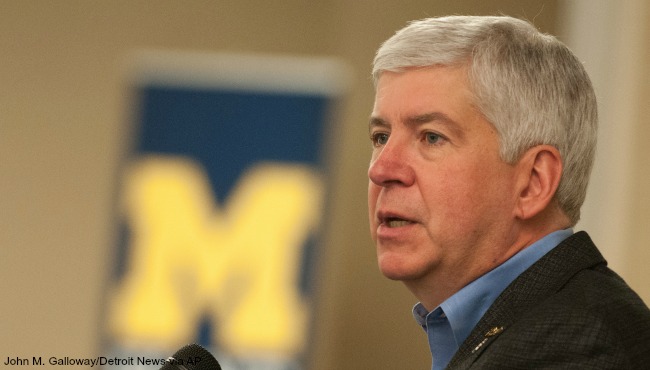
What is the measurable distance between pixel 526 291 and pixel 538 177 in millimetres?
266

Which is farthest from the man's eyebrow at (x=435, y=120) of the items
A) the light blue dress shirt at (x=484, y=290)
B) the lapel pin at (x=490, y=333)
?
the lapel pin at (x=490, y=333)

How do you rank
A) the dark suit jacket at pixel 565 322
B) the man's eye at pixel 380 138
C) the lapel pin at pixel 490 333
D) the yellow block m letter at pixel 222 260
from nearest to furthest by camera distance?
the dark suit jacket at pixel 565 322 → the lapel pin at pixel 490 333 → the man's eye at pixel 380 138 → the yellow block m letter at pixel 222 260

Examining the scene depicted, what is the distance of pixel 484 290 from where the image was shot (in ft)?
6.38

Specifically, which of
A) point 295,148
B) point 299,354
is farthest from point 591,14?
point 299,354

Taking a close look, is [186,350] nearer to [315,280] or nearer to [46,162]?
[315,280]

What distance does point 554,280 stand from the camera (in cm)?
178

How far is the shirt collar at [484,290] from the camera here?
1924 mm

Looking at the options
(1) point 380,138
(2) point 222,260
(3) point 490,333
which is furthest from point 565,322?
(2) point 222,260

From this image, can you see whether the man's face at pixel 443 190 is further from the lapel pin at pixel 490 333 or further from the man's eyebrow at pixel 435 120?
the lapel pin at pixel 490 333

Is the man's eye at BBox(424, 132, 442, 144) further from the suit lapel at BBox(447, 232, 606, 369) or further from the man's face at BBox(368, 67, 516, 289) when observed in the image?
the suit lapel at BBox(447, 232, 606, 369)

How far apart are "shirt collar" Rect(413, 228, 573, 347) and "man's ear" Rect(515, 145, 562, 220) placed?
0.06m

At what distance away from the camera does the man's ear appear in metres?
1.95

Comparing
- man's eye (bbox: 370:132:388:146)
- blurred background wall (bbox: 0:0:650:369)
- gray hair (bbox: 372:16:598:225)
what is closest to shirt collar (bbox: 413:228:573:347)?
gray hair (bbox: 372:16:598:225)

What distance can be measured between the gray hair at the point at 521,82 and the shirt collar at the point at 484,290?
11cm
